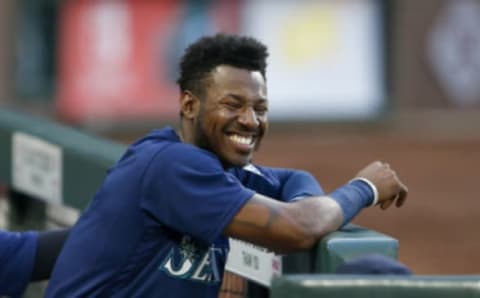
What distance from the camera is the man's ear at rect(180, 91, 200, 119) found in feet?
13.7

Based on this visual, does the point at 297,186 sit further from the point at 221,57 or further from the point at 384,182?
the point at 221,57

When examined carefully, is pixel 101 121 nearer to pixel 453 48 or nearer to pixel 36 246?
pixel 453 48

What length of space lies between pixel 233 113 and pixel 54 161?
162 centimetres

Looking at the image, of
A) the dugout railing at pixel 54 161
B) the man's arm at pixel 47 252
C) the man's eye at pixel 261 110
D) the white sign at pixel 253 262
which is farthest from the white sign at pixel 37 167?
the man's eye at pixel 261 110

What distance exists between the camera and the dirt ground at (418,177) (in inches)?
403

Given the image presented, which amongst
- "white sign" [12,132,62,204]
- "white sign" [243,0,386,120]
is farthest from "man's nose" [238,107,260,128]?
"white sign" [243,0,386,120]

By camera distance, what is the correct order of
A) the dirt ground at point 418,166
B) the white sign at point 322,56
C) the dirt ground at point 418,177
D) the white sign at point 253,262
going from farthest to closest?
1. the white sign at point 322,56
2. the dirt ground at point 418,166
3. the dirt ground at point 418,177
4. the white sign at point 253,262

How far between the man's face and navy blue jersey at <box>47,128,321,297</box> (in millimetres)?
78

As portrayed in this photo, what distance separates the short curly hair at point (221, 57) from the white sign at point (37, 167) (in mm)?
1422

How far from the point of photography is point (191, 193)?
393 centimetres

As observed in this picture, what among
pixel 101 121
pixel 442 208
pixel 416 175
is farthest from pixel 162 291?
pixel 101 121

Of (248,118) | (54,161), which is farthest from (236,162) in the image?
(54,161)

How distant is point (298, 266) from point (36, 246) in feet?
3.22

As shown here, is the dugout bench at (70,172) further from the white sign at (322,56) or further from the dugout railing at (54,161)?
the white sign at (322,56)
